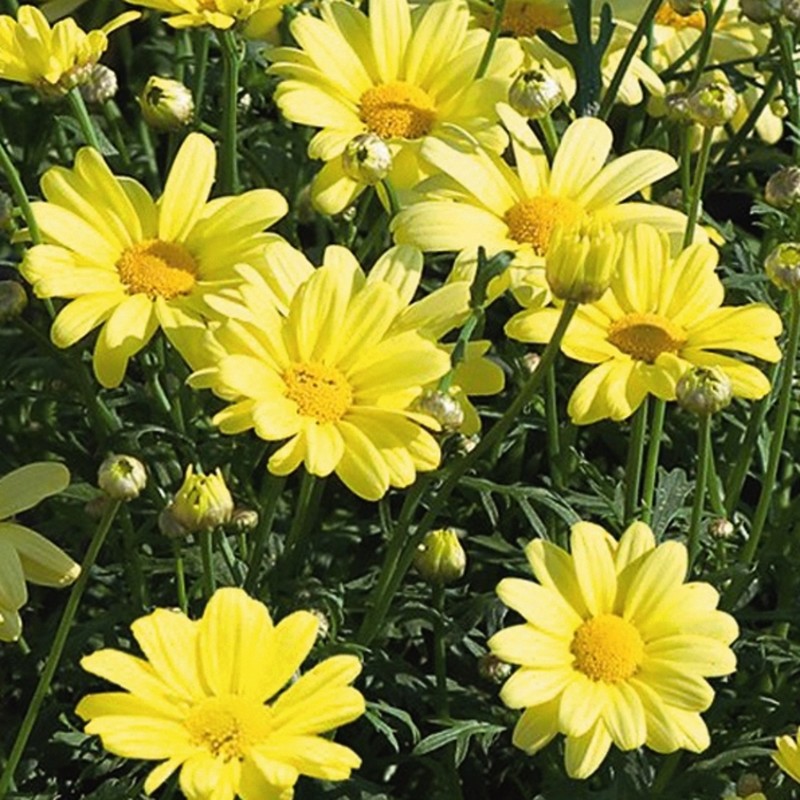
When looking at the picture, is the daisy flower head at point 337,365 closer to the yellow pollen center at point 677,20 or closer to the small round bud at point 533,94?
the small round bud at point 533,94

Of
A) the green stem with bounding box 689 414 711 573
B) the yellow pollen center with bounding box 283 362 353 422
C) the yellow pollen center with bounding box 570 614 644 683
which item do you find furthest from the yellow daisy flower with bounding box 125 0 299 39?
the yellow pollen center with bounding box 570 614 644 683

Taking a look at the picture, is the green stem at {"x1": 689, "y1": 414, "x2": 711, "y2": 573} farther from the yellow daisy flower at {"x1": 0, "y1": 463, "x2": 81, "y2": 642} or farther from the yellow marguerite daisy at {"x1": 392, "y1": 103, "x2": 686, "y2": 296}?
the yellow daisy flower at {"x1": 0, "y1": 463, "x2": 81, "y2": 642}

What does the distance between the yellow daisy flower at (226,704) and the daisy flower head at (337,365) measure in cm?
17

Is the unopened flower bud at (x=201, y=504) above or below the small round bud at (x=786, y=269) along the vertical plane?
below

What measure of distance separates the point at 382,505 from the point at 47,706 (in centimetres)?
48

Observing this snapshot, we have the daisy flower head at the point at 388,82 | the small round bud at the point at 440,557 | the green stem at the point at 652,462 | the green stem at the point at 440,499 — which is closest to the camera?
the green stem at the point at 440,499

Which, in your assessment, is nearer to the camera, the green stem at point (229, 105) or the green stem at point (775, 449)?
the green stem at point (775, 449)

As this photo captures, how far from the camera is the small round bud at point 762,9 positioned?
2.56 m

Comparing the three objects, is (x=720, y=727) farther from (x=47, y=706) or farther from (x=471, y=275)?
(x=47, y=706)

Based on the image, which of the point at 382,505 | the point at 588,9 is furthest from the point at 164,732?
the point at 588,9

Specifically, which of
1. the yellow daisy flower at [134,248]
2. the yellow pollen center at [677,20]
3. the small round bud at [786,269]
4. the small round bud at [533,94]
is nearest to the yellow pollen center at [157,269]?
the yellow daisy flower at [134,248]

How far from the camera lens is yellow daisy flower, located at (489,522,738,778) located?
1.88 meters

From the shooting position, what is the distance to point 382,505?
7.63ft

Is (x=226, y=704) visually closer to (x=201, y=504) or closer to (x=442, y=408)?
(x=201, y=504)
